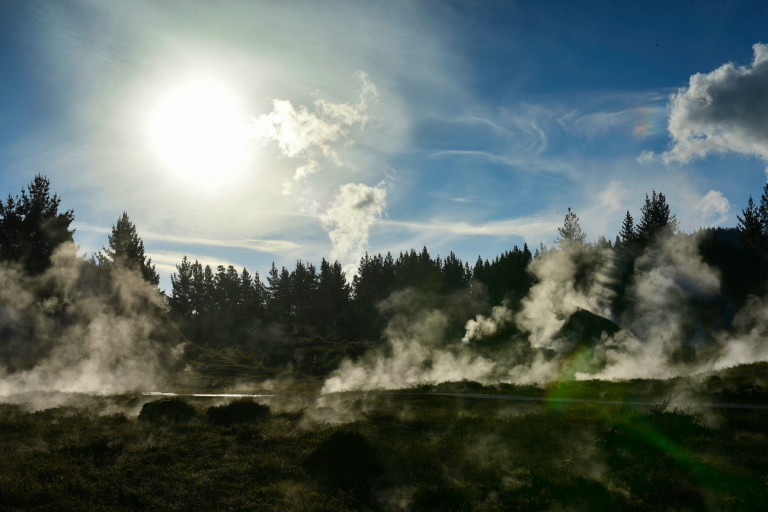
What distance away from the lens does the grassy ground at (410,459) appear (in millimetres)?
14539

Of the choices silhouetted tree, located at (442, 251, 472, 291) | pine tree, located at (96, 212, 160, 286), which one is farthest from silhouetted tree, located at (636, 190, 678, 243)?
pine tree, located at (96, 212, 160, 286)

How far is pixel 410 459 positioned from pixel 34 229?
66.2 metres

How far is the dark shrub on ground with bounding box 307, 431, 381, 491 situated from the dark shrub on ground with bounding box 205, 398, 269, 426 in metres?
10.0

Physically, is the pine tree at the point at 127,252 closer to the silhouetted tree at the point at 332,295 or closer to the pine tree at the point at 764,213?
the silhouetted tree at the point at 332,295

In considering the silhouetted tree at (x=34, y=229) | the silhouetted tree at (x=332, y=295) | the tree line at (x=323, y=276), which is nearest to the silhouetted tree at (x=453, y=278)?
the tree line at (x=323, y=276)

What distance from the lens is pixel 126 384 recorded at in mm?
50875

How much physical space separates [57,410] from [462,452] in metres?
28.6

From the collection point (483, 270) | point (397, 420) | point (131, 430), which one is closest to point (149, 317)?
point (131, 430)

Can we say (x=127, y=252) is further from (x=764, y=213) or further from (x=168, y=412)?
(x=764, y=213)

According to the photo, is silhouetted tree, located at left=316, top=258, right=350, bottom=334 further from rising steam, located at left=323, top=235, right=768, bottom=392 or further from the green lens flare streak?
the green lens flare streak

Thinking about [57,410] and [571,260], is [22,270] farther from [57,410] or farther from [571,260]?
[571,260]

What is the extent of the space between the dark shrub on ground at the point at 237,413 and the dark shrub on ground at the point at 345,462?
10.0 m

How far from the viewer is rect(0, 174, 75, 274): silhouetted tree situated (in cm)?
5747

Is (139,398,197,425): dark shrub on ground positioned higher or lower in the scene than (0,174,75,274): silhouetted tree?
lower
